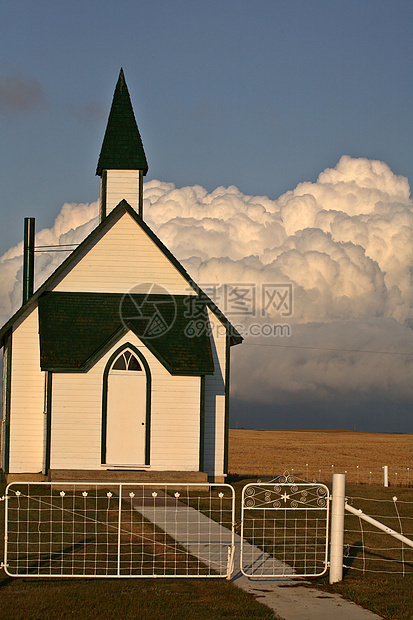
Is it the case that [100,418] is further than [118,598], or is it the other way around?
[100,418]

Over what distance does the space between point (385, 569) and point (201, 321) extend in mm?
12922

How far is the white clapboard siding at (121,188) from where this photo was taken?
25469mm

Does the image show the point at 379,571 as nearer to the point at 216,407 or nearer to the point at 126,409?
the point at 126,409

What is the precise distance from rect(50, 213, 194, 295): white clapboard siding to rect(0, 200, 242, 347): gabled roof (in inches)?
4.5

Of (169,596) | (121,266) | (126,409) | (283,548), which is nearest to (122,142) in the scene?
(121,266)

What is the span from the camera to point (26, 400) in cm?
2402

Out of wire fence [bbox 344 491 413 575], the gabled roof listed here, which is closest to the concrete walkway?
wire fence [bbox 344 491 413 575]

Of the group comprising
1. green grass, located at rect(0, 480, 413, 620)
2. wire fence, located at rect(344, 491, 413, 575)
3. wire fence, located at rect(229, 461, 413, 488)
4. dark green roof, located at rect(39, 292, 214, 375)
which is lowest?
wire fence, located at rect(229, 461, 413, 488)

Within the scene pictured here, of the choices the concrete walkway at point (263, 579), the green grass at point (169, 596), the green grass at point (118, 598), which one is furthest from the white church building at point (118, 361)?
the green grass at point (169, 596)

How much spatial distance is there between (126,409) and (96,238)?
5.51 meters

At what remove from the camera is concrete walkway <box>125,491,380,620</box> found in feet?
30.9

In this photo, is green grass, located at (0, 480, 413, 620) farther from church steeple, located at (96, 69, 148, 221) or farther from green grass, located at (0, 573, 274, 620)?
church steeple, located at (96, 69, 148, 221)

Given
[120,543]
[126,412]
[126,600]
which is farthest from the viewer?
[126,412]

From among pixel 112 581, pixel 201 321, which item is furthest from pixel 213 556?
pixel 201 321
